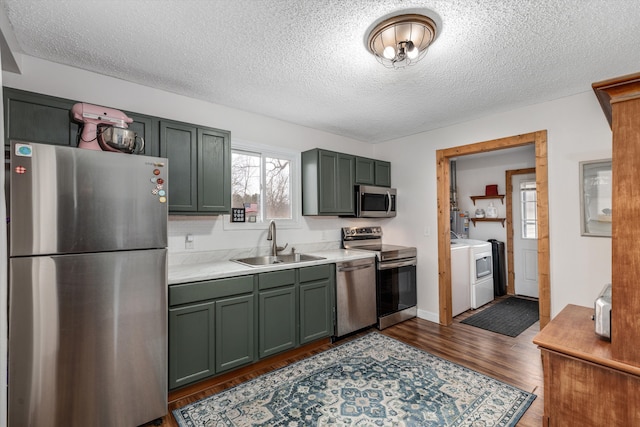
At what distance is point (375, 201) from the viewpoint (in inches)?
160

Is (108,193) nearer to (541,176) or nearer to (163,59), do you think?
(163,59)

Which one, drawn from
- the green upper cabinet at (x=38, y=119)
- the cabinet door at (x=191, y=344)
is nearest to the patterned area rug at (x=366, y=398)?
the cabinet door at (x=191, y=344)

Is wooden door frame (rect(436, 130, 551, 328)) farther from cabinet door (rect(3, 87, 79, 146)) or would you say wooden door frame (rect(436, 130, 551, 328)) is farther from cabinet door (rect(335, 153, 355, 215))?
cabinet door (rect(3, 87, 79, 146))

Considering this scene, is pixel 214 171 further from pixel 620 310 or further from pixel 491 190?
pixel 491 190

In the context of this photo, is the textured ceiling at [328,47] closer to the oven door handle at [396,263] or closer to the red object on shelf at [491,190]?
the oven door handle at [396,263]

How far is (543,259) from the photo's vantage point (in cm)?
295

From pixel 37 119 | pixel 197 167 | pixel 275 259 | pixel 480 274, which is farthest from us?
pixel 480 274

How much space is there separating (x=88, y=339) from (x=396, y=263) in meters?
3.09

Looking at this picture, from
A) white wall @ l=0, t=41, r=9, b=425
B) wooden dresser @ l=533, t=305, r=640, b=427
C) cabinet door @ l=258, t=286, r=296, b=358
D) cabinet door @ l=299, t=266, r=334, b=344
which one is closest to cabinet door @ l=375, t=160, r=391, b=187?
cabinet door @ l=299, t=266, r=334, b=344

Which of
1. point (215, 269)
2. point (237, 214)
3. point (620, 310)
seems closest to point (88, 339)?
point (215, 269)

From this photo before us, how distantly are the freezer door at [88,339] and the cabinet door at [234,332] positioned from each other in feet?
1.41

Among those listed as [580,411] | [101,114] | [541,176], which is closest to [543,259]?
[541,176]

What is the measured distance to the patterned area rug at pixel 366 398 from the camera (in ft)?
6.51

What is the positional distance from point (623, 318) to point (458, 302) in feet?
9.85
